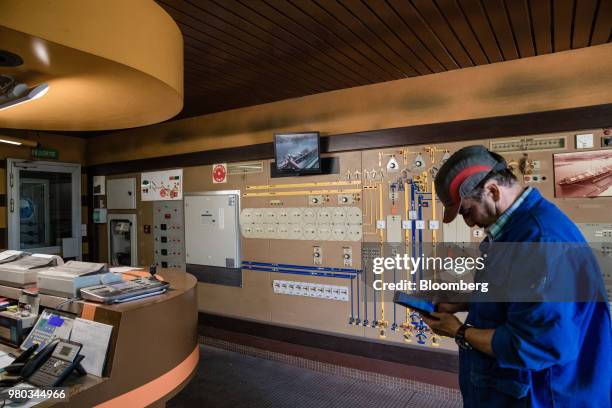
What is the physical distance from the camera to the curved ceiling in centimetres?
136

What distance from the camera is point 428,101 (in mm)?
3533

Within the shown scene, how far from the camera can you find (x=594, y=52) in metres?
2.92

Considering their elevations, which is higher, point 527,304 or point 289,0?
point 289,0

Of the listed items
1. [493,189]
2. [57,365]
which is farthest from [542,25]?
[57,365]

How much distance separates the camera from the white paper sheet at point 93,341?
182cm

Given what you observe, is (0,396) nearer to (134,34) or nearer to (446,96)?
(134,34)

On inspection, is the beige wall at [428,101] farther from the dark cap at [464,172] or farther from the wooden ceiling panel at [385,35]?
the dark cap at [464,172]

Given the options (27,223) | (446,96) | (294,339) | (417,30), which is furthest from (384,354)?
(27,223)

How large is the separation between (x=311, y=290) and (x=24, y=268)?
8.29 ft

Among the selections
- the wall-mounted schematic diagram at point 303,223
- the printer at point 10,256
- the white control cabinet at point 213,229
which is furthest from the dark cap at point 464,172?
the white control cabinet at point 213,229

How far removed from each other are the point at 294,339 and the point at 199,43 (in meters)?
3.05

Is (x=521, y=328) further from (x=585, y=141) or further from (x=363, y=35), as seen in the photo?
(x=585, y=141)

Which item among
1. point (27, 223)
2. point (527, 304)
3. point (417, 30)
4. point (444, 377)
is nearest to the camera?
point (527, 304)

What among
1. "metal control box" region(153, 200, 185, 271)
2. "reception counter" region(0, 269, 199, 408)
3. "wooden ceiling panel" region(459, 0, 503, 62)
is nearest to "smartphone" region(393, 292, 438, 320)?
"reception counter" region(0, 269, 199, 408)
